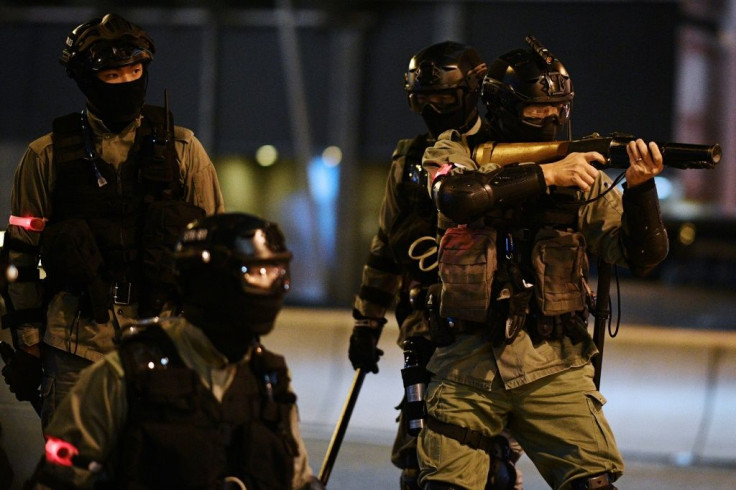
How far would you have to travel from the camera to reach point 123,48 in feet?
15.5

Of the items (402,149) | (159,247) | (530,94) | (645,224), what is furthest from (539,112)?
(159,247)

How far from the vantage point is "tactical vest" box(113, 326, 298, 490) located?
317 centimetres

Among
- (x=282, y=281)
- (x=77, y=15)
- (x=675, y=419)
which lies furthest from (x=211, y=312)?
(x=77, y=15)

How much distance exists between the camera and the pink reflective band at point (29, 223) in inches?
187

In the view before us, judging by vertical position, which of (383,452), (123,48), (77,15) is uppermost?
(77,15)

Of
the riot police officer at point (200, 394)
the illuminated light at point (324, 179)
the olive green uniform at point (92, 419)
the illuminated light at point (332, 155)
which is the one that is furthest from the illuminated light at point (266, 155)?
the olive green uniform at point (92, 419)

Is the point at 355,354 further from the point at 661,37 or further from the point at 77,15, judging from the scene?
the point at 77,15

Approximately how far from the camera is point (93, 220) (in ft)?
15.6

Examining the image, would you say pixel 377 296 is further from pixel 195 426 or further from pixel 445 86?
pixel 195 426

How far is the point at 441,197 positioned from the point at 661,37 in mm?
13054

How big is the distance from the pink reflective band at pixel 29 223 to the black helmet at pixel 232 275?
162 centimetres

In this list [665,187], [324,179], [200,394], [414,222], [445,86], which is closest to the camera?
[200,394]

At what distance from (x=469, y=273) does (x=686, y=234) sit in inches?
727

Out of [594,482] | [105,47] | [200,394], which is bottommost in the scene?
[594,482]
